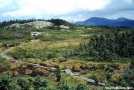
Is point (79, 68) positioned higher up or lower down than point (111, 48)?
lower down

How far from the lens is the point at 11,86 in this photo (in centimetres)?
6538

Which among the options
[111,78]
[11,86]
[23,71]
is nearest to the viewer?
[11,86]

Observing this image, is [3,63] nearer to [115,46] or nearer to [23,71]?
[23,71]

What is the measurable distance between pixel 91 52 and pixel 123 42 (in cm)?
2079

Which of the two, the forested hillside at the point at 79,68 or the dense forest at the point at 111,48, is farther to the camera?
the dense forest at the point at 111,48

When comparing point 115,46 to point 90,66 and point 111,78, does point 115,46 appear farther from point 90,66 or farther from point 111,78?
point 111,78

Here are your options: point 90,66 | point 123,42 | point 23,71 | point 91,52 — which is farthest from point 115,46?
point 23,71

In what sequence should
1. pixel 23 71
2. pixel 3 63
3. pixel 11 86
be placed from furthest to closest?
pixel 3 63
pixel 23 71
pixel 11 86

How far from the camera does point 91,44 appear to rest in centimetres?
14912

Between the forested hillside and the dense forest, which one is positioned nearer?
the forested hillside

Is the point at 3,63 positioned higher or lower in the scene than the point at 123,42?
lower

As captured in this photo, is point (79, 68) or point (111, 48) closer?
point (79, 68)

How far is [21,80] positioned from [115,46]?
7759 centimetres

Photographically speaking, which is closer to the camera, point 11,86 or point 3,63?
point 11,86
